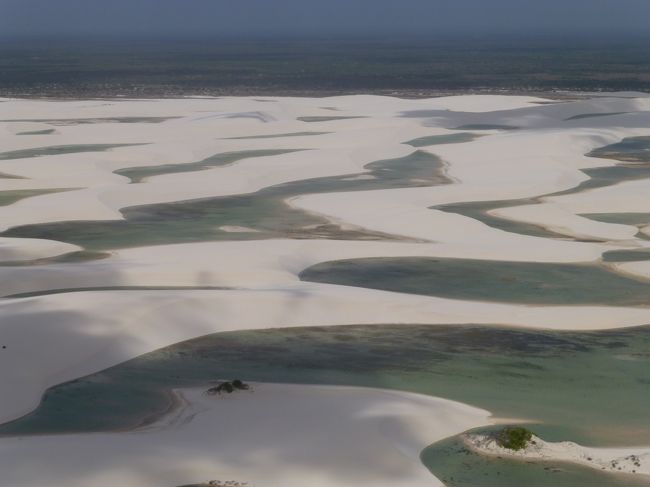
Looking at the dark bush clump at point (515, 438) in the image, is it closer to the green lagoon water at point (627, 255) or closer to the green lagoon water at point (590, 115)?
the green lagoon water at point (627, 255)

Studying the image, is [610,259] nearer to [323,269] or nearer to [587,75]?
[323,269]

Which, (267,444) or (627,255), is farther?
(627,255)

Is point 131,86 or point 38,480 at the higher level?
point 38,480

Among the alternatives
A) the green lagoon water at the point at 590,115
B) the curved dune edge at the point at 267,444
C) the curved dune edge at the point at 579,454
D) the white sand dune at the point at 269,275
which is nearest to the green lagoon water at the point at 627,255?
the white sand dune at the point at 269,275

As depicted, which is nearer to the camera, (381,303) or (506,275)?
(381,303)

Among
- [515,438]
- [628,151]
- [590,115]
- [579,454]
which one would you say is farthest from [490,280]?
[590,115]

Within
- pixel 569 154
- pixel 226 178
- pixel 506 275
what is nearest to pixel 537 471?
pixel 506 275

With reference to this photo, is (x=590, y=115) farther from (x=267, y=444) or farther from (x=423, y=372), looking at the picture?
(x=267, y=444)
